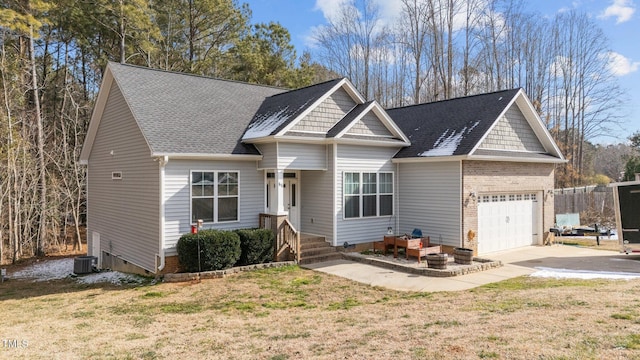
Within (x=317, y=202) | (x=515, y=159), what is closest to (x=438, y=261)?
(x=317, y=202)

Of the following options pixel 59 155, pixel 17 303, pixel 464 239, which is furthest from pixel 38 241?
pixel 464 239

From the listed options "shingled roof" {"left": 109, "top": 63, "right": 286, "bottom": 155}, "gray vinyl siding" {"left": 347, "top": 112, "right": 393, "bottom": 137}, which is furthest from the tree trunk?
"gray vinyl siding" {"left": 347, "top": 112, "right": 393, "bottom": 137}

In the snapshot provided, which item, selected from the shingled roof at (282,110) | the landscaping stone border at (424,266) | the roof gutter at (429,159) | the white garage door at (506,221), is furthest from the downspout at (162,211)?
the white garage door at (506,221)

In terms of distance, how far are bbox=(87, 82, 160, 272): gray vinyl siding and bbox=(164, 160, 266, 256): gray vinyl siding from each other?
0.32 meters

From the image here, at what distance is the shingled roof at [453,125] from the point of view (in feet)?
49.2

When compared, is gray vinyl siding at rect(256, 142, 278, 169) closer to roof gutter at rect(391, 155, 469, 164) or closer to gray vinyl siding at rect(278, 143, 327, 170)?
gray vinyl siding at rect(278, 143, 327, 170)

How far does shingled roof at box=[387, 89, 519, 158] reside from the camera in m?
15.0

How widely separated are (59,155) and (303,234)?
17.3m

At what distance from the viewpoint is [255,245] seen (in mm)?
13062

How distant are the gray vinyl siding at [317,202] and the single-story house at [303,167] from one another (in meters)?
0.06

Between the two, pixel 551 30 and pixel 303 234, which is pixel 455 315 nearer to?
pixel 303 234

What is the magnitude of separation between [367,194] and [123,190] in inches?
345

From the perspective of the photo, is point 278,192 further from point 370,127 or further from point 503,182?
point 503,182

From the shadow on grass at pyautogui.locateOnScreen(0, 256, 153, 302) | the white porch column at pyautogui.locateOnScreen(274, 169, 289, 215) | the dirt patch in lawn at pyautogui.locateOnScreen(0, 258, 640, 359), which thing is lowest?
the shadow on grass at pyautogui.locateOnScreen(0, 256, 153, 302)
